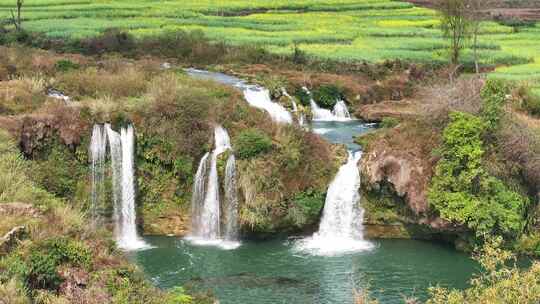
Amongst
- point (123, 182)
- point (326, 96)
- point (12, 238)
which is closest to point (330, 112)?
point (326, 96)

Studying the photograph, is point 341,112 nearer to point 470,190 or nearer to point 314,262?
point 470,190

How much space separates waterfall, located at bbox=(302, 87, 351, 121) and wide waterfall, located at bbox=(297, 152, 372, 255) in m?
11.0

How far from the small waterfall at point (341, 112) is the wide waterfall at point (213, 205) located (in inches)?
494

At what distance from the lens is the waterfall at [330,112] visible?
42156mm

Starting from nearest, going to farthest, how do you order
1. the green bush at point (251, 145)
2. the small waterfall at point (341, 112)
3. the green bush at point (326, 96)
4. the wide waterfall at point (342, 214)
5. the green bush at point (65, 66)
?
the green bush at point (251, 145) → the wide waterfall at point (342, 214) → the green bush at point (65, 66) → the small waterfall at point (341, 112) → the green bush at point (326, 96)

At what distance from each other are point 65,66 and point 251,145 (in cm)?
1437

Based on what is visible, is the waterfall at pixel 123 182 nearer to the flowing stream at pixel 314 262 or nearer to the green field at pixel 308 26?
the flowing stream at pixel 314 262

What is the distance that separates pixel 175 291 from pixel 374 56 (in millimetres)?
36048

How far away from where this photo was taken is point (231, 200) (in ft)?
100

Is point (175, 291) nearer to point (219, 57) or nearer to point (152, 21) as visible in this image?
point (219, 57)

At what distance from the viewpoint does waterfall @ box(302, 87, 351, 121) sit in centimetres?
4216

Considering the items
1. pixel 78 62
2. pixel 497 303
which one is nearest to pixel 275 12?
pixel 78 62

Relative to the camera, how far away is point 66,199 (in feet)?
100

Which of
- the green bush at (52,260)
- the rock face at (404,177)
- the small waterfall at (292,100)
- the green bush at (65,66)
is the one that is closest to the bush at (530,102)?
the rock face at (404,177)
